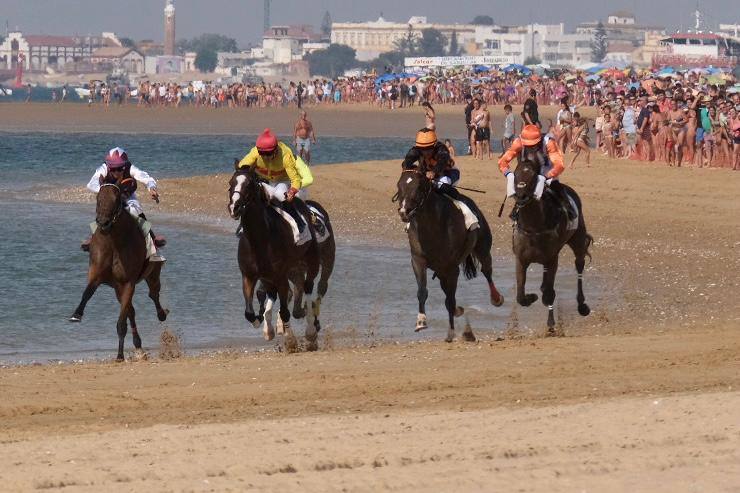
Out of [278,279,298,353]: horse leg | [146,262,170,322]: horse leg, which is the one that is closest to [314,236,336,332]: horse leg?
[278,279,298,353]: horse leg

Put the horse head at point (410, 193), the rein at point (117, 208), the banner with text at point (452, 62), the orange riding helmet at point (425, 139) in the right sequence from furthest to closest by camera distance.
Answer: the banner with text at point (452, 62)
the orange riding helmet at point (425, 139)
the horse head at point (410, 193)
the rein at point (117, 208)

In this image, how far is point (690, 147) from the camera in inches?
1374

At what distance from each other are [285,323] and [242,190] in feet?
5.89

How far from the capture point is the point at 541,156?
1636cm

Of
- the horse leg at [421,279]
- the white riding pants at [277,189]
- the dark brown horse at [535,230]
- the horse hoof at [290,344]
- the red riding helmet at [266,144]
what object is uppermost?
the red riding helmet at [266,144]

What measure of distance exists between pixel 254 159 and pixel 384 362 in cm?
289

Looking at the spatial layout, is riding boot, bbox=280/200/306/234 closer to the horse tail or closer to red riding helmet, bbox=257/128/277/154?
red riding helmet, bbox=257/128/277/154

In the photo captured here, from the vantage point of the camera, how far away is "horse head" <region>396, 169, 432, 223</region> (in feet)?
50.5

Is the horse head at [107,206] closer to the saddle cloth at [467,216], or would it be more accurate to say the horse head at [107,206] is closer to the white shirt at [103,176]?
the white shirt at [103,176]

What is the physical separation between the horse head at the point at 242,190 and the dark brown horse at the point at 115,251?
3.64ft

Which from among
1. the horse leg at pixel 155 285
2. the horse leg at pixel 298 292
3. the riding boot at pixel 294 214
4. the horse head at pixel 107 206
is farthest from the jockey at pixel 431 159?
the horse head at pixel 107 206

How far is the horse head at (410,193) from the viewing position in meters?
15.4

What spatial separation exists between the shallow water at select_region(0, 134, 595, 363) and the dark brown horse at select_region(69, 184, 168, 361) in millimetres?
1864

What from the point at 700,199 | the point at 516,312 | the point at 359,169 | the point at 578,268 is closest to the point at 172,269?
the point at 516,312
